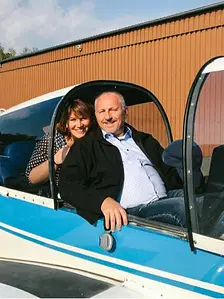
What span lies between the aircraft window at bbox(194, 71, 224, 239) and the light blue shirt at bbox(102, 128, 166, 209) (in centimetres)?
46

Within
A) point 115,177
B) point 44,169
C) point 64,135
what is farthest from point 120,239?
point 64,135

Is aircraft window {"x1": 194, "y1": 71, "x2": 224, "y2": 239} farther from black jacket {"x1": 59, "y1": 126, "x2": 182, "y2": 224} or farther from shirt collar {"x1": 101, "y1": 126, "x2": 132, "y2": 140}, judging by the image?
shirt collar {"x1": 101, "y1": 126, "x2": 132, "y2": 140}

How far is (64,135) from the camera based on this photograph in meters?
2.91

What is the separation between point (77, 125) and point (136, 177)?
0.62 m

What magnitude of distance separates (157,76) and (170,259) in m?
10.8

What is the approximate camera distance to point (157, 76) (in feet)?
41.2

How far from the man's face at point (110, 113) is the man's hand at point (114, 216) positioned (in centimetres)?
62

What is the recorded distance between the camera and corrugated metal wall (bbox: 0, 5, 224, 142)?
10953mm

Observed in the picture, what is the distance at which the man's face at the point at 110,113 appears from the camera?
2805 millimetres

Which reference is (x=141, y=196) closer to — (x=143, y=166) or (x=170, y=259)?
(x=143, y=166)

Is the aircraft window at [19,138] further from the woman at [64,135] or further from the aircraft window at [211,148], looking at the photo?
the aircraft window at [211,148]

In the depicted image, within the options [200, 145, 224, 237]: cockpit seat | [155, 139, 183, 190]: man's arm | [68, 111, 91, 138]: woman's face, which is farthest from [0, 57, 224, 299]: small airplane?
[155, 139, 183, 190]: man's arm

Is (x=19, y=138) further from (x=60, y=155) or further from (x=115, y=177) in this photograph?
(x=115, y=177)

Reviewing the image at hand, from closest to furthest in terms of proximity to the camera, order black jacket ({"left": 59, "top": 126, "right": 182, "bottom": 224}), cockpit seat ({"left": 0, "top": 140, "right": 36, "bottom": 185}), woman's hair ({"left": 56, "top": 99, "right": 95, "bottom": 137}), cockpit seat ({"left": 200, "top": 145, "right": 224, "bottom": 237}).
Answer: cockpit seat ({"left": 200, "top": 145, "right": 224, "bottom": 237}) → black jacket ({"left": 59, "top": 126, "right": 182, "bottom": 224}) → woman's hair ({"left": 56, "top": 99, "right": 95, "bottom": 137}) → cockpit seat ({"left": 0, "top": 140, "right": 36, "bottom": 185})
